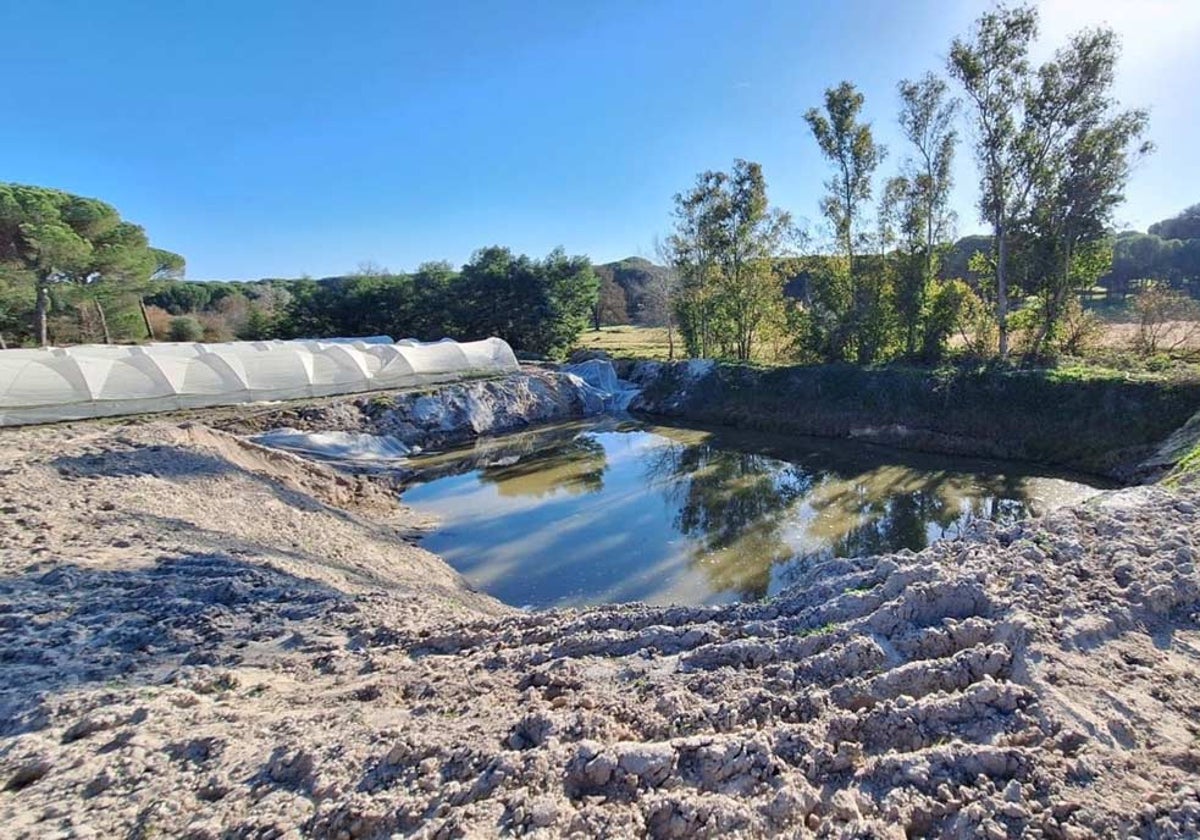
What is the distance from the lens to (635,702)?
3385mm

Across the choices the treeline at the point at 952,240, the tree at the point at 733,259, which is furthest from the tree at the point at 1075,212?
the tree at the point at 733,259

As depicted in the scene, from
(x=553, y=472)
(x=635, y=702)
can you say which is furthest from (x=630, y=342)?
(x=635, y=702)

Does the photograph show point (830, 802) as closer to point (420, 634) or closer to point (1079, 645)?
point (1079, 645)

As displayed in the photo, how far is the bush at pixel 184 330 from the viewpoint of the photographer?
31.4 meters

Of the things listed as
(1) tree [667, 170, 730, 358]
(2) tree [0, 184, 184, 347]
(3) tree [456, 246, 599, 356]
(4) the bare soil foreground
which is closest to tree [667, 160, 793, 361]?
(1) tree [667, 170, 730, 358]

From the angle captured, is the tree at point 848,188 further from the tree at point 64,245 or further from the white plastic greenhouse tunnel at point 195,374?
the tree at point 64,245

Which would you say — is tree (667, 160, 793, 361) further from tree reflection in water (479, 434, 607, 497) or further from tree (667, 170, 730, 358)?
tree reflection in water (479, 434, 607, 497)

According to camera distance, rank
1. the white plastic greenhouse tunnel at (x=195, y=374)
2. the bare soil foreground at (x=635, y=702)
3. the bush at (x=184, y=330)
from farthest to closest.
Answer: the bush at (x=184, y=330)
the white plastic greenhouse tunnel at (x=195, y=374)
the bare soil foreground at (x=635, y=702)

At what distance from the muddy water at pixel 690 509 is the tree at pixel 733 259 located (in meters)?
8.37

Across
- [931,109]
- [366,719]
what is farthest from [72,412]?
[931,109]

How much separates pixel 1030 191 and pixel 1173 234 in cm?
2868

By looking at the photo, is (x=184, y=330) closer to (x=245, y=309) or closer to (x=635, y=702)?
(x=245, y=309)

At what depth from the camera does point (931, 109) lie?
1686cm

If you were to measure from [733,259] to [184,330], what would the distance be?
3022cm
